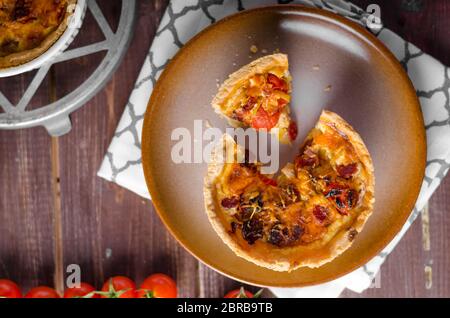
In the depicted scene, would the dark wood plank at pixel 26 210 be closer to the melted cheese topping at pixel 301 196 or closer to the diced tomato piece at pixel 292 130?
the melted cheese topping at pixel 301 196

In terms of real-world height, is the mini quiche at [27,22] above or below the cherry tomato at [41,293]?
above

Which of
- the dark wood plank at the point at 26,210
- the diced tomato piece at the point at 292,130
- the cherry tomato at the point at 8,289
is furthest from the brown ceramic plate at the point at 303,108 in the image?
the cherry tomato at the point at 8,289

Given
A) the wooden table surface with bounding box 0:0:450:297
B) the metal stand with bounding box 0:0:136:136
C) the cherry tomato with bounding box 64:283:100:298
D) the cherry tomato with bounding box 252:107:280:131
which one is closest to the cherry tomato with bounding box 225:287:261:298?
the wooden table surface with bounding box 0:0:450:297

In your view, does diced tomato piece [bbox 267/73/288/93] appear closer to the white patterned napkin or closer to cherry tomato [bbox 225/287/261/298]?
the white patterned napkin
